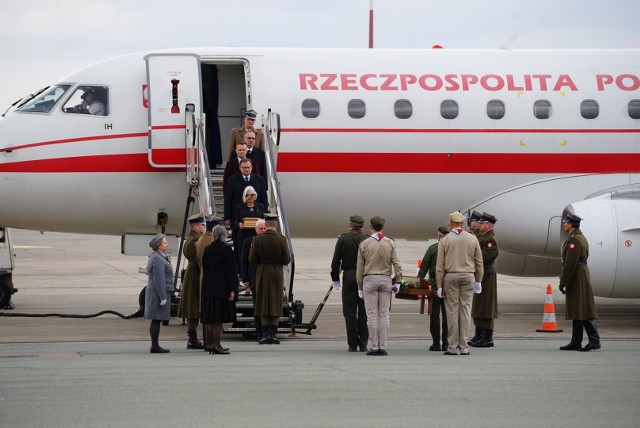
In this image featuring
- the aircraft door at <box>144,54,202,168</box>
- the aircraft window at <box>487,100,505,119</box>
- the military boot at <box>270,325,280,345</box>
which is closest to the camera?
the military boot at <box>270,325,280,345</box>

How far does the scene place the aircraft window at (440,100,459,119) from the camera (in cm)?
2025

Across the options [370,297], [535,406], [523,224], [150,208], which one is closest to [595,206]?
[523,224]

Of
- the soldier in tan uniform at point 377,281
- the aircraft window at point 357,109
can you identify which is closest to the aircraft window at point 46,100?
the aircraft window at point 357,109

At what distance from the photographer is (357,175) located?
20.0m

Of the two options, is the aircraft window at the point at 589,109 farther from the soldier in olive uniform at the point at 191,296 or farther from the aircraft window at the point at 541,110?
the soldier in olive uniform at the point at 191,296

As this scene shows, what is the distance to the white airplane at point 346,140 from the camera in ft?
63.9

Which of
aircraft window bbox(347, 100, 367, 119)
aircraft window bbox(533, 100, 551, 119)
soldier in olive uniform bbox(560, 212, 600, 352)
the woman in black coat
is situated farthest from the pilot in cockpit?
soldier in olive uniform bbox(560, 212, 600, 352)

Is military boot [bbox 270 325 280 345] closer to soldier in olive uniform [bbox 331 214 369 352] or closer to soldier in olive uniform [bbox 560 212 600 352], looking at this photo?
soldier in olive uniform [bbox 331 214 369 352]

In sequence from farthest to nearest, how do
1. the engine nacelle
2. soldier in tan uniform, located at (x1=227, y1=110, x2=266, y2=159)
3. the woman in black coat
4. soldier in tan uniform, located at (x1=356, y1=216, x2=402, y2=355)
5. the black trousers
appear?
the engine nacelle
soldier in tan uniform, located at (x1=227, y1=110, x2=266, y2=159)
the black trousers
the woman in black coat
soldier in tan uniform, located at (x1=356, y1=216, x2=402, y2=355)

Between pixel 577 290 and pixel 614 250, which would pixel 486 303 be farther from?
pixel 614 250

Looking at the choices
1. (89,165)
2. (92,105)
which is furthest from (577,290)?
(92,105)

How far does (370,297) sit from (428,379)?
259cm

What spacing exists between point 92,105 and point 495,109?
268 inches

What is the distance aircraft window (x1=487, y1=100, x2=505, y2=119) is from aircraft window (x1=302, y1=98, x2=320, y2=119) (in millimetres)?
2960
